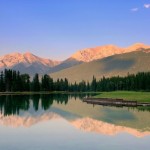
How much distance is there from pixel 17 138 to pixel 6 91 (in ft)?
545

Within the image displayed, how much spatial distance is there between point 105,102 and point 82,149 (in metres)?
73.0

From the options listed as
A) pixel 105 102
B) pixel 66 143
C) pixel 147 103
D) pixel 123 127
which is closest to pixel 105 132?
pixel 123 127

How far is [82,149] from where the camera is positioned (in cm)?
2805

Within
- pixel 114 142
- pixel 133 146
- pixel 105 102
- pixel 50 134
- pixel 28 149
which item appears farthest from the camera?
pixel 105 102

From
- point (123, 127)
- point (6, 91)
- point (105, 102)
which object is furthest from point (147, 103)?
point (6, 91)

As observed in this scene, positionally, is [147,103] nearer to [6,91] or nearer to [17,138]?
[17,138]

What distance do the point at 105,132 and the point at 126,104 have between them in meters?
51.2

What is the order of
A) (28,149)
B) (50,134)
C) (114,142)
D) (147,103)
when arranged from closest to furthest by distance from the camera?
(28,149)
(114,142)
(50,134)
(147,103)

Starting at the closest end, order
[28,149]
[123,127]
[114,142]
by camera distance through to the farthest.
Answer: [28,149] → [114,142] → [123,127]

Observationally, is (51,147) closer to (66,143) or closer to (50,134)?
(66,143)

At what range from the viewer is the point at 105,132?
39.2 metres

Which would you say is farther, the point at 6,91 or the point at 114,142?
the point at 6,91

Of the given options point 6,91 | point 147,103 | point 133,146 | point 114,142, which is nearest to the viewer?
Answer: point 133,146

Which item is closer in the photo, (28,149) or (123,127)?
(28,149)
